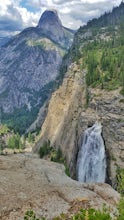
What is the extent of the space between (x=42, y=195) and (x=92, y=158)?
9114 cm

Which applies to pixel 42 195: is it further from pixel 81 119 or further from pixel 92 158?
pixel 81 119

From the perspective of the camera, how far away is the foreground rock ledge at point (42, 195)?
29906 mm

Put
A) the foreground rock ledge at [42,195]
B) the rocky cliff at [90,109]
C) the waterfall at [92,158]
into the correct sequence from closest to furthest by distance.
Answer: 1. the foreground rock ledge at [42,195]
2. the rocky cliff at [90,109]
3. the waterfall at [92,158]

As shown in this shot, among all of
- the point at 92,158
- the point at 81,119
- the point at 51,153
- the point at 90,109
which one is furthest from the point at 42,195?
the point at 51,153

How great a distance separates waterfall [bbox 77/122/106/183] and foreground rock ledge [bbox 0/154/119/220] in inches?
3023

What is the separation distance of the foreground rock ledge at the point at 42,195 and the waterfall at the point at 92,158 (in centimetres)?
7679

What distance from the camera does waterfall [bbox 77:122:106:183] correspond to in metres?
120

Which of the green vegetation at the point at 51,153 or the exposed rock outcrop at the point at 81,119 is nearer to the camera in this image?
the exposed rock outcrop at the point at 81,119

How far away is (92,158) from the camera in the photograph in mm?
123438

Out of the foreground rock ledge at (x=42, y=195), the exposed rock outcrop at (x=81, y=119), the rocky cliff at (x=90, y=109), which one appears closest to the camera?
the foreground rock ledge at (x=42, y=195)

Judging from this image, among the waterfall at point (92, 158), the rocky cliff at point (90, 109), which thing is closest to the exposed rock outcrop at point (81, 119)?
the rocky cliff at point (90, 109)

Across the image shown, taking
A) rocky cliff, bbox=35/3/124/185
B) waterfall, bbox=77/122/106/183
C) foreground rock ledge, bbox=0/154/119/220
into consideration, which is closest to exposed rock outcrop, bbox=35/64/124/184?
rocky cliff, bbox=35/3/124/185

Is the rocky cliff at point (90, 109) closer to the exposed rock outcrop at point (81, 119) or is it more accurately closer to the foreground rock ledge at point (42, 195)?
the exposed rock outcrop at point (81, 119)

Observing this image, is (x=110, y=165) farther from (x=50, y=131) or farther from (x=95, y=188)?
(x=95, y=188)
